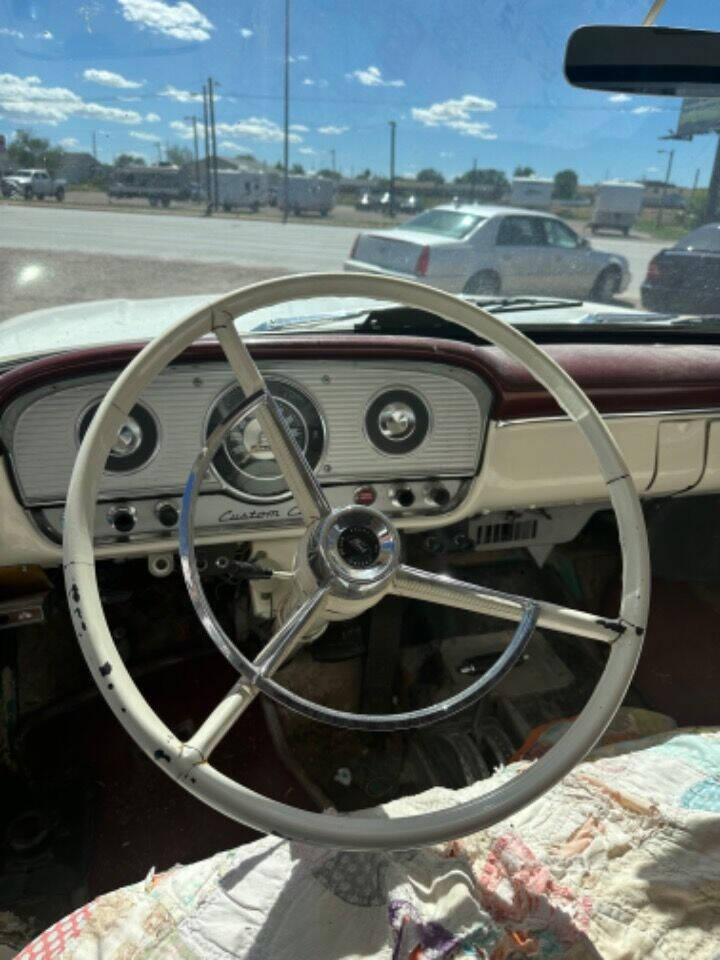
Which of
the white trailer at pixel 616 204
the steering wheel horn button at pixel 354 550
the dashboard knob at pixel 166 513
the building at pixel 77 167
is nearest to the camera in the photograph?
the steering wheel horn button at pixel 354 550

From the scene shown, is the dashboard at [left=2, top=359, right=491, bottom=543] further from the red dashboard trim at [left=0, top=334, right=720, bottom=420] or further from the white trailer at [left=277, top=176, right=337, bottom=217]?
the white trailer at [left=277, top=176, right=337, bottom=217]

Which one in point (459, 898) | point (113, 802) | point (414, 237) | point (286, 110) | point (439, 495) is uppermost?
point (286, 110)

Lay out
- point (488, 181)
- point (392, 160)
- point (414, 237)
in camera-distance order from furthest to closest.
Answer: point (414, 237) < point (488, 181) < point (392, 160)

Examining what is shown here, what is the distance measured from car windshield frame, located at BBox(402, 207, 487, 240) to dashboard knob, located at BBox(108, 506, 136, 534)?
3.10 ft

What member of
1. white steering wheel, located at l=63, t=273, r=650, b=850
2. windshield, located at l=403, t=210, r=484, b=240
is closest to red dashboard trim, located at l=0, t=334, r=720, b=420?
windshield, located at l=403, t=210, r=484, b=240

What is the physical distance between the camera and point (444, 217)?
2.11m

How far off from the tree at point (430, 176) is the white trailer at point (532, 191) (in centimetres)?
21

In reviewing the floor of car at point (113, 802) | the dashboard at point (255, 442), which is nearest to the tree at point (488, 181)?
the dashboard at point (255, 442)

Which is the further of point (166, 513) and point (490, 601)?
point (166, 513)

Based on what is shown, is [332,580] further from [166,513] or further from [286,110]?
[286,110]

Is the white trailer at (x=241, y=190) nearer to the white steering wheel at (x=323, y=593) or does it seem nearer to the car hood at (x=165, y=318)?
the car hood at (x=165, y=318)

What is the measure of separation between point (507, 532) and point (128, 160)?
1467 millimetres

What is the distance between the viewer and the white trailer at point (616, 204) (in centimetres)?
208

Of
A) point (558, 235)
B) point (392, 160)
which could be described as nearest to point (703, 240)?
point (558, 235)
